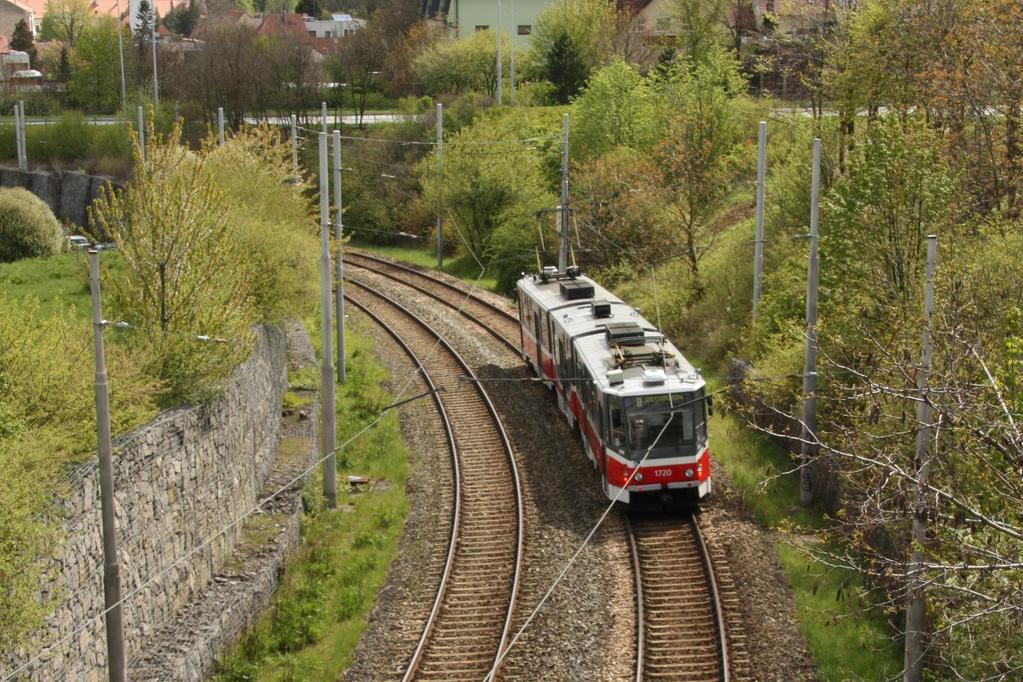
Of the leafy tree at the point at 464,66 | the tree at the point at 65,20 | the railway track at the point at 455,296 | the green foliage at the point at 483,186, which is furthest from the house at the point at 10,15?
the green foliage at the point at 483,186

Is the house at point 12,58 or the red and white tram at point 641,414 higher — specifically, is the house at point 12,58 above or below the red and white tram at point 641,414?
above

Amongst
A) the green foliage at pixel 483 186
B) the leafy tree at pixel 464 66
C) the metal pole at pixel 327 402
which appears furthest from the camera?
the leafy tree at pixel 464 66

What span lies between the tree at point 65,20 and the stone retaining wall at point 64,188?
3695cm

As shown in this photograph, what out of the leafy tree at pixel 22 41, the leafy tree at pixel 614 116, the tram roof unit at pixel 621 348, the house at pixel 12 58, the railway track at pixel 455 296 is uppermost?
the leafy tree at pixel 22 41

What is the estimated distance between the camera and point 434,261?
2063 inches

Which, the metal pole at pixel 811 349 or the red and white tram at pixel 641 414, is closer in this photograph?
the metal pole at pixel 811 349

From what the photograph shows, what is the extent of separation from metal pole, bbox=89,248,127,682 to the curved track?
267 inches

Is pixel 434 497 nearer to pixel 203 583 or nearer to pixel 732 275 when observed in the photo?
pixel 203 583

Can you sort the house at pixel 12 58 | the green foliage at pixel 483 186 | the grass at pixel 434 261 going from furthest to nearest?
the house at pixel 12 58 < the green foliage at pixel 483 186 < the grass at pixel 434 261

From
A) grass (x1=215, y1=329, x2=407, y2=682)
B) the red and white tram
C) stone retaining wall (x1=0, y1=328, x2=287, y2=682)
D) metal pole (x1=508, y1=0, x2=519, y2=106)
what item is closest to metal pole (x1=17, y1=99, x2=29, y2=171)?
metal pole (x1=508, y1=0, x2=519, y2=106)

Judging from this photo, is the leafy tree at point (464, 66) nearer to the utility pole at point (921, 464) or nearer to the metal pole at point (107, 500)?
the utility pole at point (921, 464)

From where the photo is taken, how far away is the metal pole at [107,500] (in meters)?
13.7

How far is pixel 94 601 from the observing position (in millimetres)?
16016

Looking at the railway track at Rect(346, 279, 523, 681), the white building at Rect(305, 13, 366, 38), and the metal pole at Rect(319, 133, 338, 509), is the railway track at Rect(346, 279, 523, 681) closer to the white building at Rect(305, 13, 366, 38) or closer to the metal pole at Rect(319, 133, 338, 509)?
the metal pole at Rect(319, 133, 338, 509)
